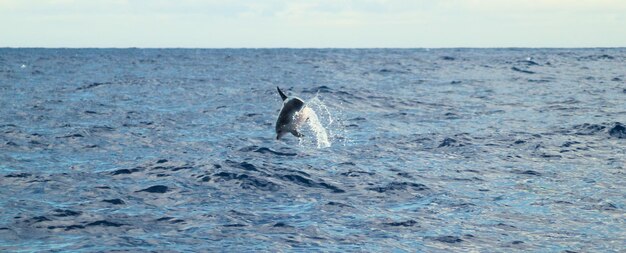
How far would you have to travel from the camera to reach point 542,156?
68.0 ft

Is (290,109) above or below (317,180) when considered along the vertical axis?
above

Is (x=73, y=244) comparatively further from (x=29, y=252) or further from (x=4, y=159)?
(x=4, y=159)

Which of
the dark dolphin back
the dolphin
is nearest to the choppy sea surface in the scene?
the dolphin

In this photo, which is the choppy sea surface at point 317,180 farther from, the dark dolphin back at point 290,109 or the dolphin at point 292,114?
the dark dolphin back at point 290,109

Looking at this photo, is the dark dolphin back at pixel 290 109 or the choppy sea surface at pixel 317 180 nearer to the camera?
the choppy sea surface at pixel 317 180

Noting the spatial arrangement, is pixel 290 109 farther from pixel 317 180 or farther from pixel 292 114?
pixel 317 180

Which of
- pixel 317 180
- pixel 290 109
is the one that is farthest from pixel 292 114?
pixel 317 180

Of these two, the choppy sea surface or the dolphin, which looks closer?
the choppy sea surface

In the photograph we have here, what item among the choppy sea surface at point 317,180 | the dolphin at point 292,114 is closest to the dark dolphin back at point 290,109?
the dolphin at point 292,114

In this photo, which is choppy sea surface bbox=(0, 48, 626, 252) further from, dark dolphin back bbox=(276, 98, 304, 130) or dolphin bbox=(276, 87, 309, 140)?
dark dolphin back bbox=(276, 98, 304, 130)

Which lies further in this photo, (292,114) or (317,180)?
(317,180)

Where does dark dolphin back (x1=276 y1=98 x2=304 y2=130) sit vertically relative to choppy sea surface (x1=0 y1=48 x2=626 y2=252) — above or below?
above

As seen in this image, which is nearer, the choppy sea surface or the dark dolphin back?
the choppy sea surface

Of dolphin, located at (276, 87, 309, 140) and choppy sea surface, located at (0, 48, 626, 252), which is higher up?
dolphin, located at (276, 87, 309, 140)
